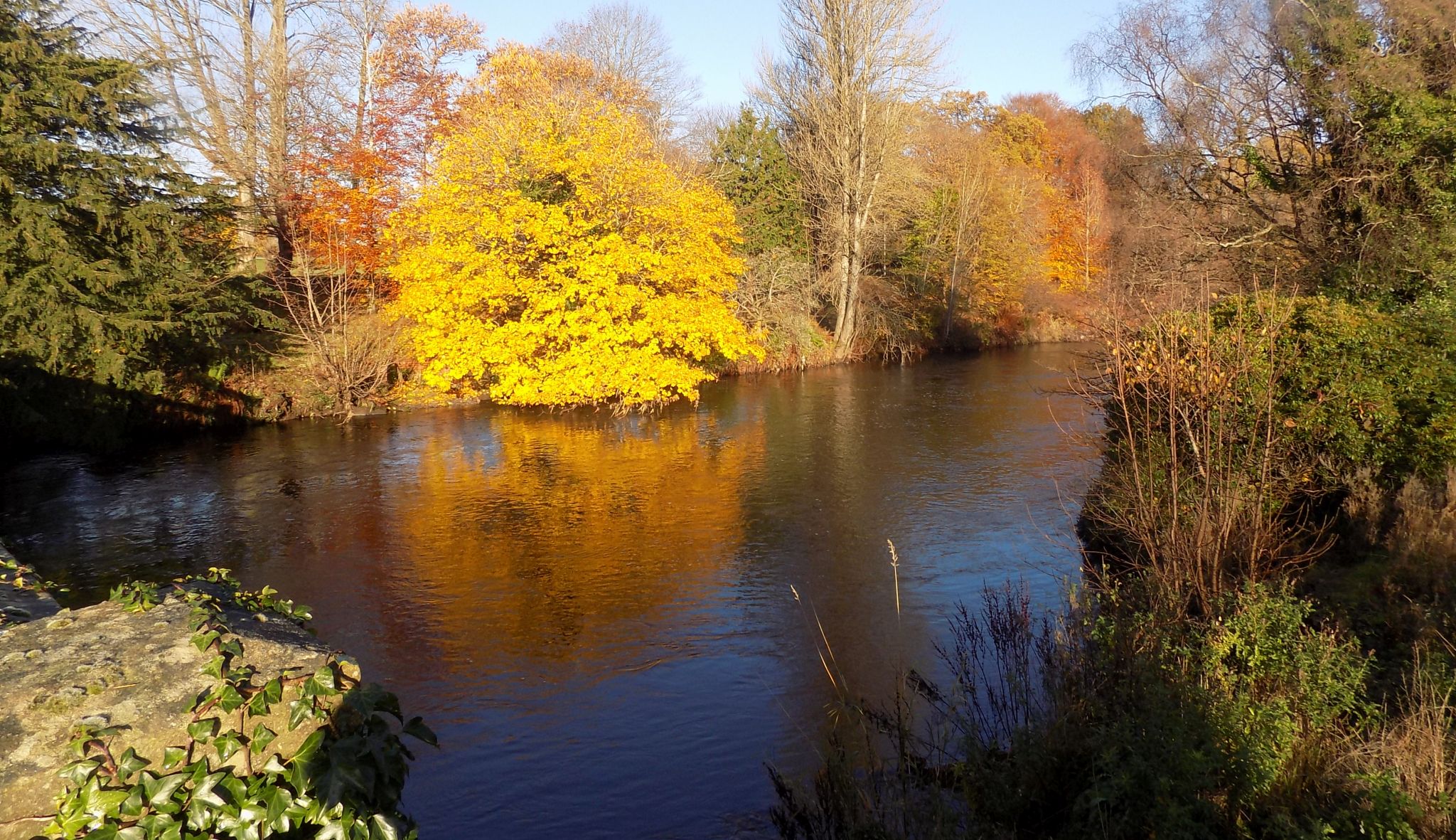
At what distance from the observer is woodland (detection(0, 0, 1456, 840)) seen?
5.43 m

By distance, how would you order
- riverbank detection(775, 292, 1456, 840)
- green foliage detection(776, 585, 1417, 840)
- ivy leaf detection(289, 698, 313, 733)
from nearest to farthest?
ivy leaf detection(289, 698, 313, 733) → green foliage detection(776, 585, 1417, 840) → riverbank detection(775, 292, 1456, 840)

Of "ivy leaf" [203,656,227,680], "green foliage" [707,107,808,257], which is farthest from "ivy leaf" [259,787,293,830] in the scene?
"green foliage" [707,107,808,257]

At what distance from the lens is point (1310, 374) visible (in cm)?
898

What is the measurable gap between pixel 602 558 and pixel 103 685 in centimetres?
934

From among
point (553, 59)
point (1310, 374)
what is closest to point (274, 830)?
point (1310, 374)

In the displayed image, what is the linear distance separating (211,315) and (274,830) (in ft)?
66.3

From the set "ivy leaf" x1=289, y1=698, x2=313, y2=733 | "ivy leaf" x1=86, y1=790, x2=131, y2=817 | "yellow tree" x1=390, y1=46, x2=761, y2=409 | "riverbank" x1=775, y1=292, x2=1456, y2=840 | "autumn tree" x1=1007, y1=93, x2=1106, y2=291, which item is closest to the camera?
"ivy leaf" x1=86, y1=790, x2=131, y2=817

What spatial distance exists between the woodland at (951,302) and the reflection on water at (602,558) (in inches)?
38.6

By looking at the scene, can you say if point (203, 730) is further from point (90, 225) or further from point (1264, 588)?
point (90, 225)

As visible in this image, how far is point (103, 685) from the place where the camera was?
7.73ft

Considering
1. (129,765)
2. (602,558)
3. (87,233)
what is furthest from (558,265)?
(129,765)

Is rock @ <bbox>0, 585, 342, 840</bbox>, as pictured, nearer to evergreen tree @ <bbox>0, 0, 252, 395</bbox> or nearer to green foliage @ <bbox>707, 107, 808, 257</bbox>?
evergreen tree @ <bbox>0, 0, 252, 395</bbox>

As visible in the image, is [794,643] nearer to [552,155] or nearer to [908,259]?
[552,155]

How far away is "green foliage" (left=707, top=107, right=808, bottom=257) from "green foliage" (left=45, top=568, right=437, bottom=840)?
103 ft
